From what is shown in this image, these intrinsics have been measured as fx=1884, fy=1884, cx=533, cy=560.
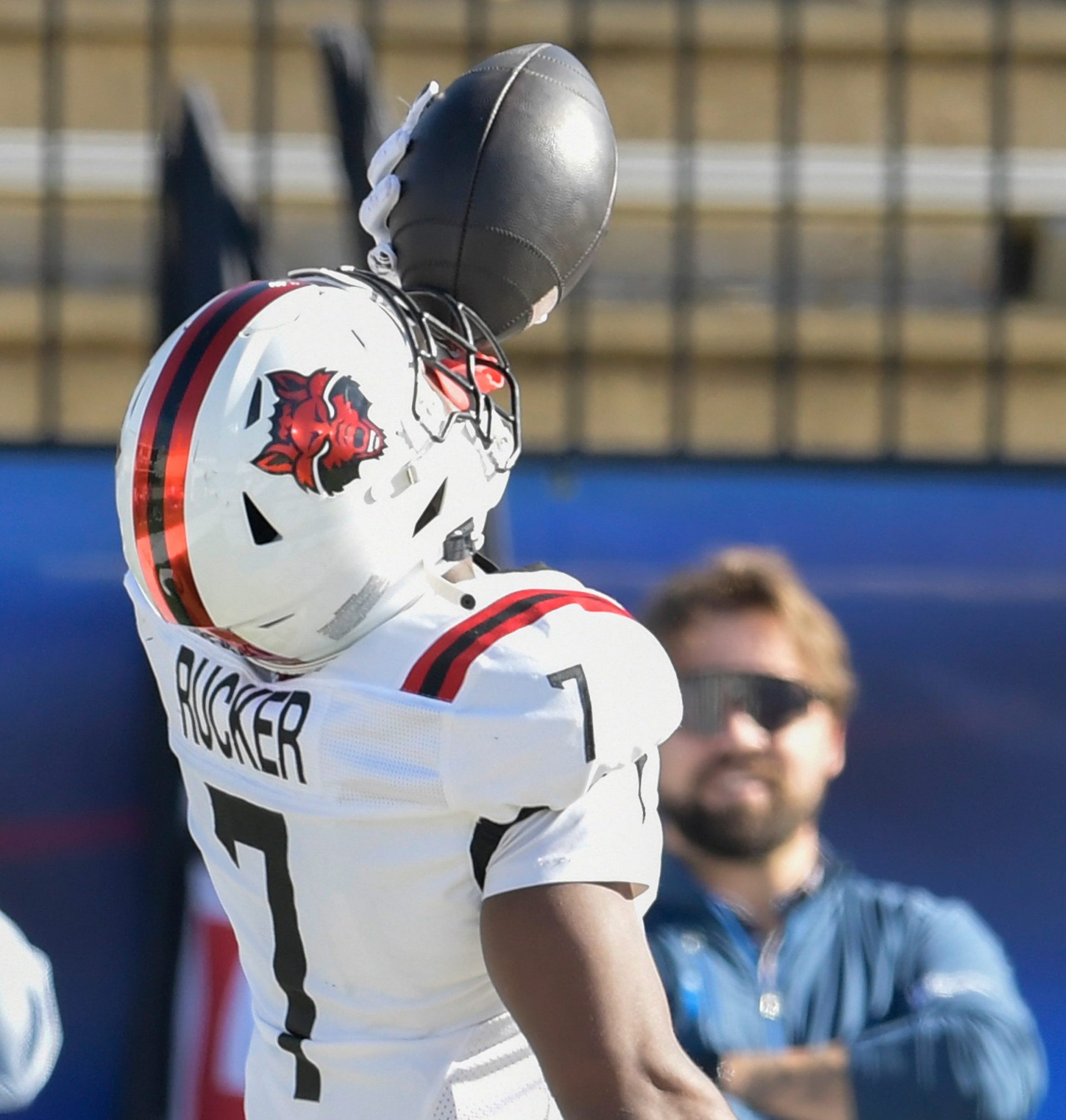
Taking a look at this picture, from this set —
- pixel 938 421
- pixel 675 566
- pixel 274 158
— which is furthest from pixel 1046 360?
pixel 675 566

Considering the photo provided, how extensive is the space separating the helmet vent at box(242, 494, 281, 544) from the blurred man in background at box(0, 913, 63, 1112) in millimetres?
722

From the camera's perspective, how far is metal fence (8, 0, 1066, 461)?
5219mm

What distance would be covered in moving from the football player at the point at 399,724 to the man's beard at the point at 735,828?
1.42 meters

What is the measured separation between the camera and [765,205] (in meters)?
5.40

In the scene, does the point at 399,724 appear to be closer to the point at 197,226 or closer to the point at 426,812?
the point at 426,812

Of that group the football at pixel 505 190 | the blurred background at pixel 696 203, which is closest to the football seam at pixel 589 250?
the football at pixel 505 190

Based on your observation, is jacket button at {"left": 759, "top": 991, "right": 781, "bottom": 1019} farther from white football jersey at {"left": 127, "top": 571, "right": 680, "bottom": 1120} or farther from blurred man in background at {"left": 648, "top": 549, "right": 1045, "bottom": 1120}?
white football jersey at {"left": 127, "top": 571, "right": 680, "bottom": 1120}

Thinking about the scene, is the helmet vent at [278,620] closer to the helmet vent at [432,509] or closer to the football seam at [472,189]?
the helmet vent at [432,509]

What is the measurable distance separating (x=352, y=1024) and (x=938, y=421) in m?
4.10

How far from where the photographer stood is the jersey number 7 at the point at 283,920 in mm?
1500

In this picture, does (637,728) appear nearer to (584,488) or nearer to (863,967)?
(863,967)

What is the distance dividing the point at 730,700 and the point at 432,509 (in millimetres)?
1530

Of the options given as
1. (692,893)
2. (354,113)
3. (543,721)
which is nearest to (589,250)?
(543,721)

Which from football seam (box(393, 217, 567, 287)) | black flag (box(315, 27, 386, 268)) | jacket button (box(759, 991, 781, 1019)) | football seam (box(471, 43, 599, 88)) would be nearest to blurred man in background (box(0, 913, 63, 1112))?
football seam (box(393, 217, 567, 287))
